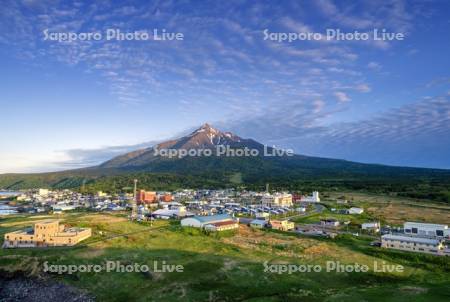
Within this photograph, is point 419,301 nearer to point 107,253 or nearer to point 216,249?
point 216,249

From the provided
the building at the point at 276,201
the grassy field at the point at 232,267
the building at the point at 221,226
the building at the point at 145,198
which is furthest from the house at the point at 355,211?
the building at the point at 145,198

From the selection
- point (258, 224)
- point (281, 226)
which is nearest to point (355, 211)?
point (281, 226)

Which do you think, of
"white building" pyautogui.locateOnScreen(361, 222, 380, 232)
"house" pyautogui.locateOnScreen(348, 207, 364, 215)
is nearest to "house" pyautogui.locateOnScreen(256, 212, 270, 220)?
"house" pyautogui.locateOnScreen(348, 207, 364, 215)

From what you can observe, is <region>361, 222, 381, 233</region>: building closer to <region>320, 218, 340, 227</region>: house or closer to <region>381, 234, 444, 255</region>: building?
<region>320, 218, 340, 227</region>: house

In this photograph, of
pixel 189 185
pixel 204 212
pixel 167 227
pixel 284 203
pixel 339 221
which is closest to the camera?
pixel 167 227

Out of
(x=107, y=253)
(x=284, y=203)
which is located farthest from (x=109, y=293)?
(x=284, y=203)

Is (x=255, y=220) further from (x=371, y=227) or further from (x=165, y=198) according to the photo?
(x=165, y=198)
